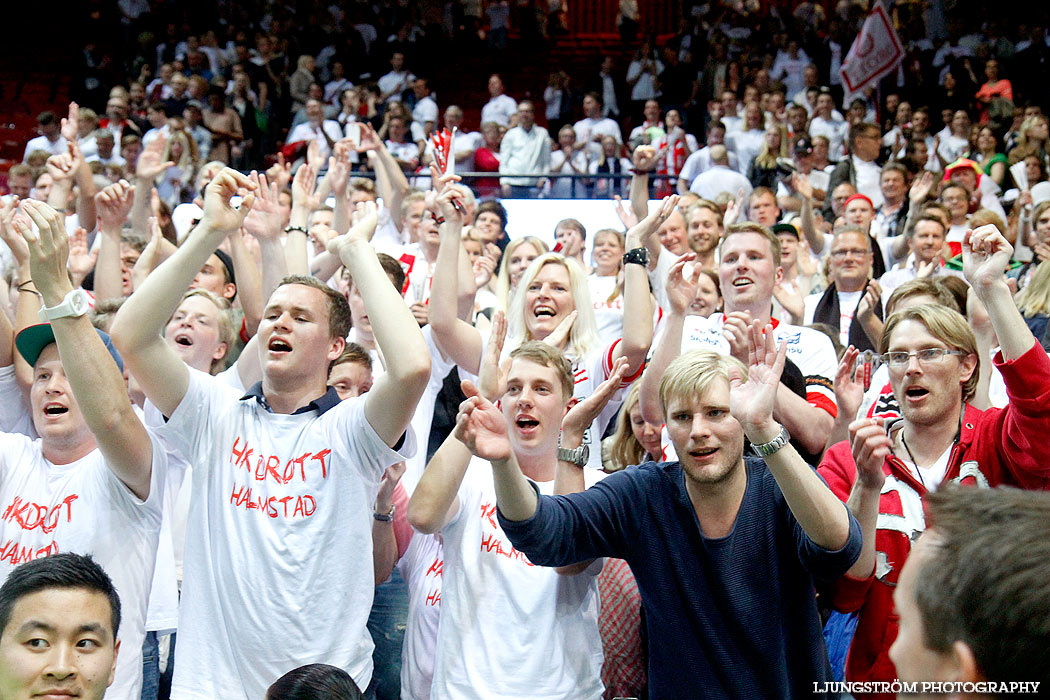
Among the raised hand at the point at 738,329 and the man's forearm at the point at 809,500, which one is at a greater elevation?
the raised hand at the point at 738,329

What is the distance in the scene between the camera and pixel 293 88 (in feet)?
45.9

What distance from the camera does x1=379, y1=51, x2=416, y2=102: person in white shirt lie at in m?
14.0

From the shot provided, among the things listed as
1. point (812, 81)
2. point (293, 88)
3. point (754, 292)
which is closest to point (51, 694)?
point (754, 292)

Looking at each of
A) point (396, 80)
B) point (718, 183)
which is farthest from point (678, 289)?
point (396, 80)

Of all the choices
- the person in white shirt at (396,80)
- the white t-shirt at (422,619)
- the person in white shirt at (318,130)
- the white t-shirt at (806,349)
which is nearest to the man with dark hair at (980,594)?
the white t-shirt at (422,619)

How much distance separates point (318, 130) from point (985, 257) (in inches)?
400

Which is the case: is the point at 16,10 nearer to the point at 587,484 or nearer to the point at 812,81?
the point at 812,81

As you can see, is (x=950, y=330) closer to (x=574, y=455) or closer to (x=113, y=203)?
(x=574, y=455)

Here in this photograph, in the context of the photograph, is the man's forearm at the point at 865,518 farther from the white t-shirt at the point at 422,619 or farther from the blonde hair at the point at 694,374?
the white t-shirt at the point at 422,619

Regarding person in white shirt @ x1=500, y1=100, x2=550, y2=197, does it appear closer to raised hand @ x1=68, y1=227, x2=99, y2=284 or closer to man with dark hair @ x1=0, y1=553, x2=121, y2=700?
raised hand @ x1=68, y1=227, x2=99, y2=284

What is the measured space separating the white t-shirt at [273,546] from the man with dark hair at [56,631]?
0.36 metres

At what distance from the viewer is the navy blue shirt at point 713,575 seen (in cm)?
244

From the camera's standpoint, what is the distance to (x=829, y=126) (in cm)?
1096

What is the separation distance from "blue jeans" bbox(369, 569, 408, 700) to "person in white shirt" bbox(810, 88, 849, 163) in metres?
8.53
